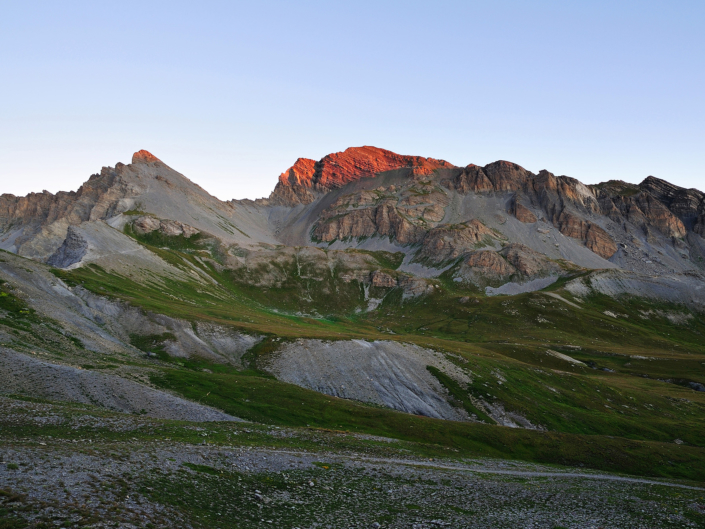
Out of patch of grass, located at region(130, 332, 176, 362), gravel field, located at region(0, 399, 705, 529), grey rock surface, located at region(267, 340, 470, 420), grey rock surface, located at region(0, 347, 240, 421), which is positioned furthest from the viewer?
patch of grass, located at region(130, 332, 176, 362)

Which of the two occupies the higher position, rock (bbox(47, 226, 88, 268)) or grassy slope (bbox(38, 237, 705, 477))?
rock (bbox(47, 226, 88, 268))

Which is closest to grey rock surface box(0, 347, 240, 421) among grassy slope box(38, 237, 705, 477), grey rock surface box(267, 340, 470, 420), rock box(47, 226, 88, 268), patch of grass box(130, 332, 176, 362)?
grassy slope box(38, 237, 705, 477)

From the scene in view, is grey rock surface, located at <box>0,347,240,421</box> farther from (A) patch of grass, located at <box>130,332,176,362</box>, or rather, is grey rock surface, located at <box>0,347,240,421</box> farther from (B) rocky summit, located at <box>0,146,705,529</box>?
(A) patch of grass, located at <box>130,332,176,362</box>

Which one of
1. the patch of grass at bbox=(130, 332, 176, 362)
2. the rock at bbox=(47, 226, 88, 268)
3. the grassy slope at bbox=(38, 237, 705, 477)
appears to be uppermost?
the rock at bbox=(47, 226, 88, 268)

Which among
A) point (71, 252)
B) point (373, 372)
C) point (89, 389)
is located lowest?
point (373, 372)

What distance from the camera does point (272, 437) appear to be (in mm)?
46594

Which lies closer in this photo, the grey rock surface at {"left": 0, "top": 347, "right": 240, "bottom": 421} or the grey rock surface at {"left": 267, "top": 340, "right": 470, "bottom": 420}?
the grey rock surface at {"left": 0, "top": 347, "right": 240, "bottom": 421}

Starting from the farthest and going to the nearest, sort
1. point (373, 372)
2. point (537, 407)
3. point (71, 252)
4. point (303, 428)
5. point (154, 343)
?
point (71, 252) < point (154, 343) < point (373, 372) < point (537, 407) < point (303, 428)

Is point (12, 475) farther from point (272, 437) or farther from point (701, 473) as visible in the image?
point (701, 473)

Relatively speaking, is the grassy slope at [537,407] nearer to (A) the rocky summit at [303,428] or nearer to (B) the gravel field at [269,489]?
(A) the rocky summit at [303,428]

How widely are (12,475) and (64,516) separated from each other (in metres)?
5.36

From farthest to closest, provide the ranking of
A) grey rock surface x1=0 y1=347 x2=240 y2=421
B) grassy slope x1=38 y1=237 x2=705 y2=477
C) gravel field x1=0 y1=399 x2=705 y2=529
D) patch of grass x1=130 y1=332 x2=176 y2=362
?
patch of grass x1=130 y1=332 x2=176 y2=362 → grassy slope x1=38 y1=237 x2=705 y2=477 → grey rock surface x1=0 y1=347 x2=240 y2=421 → gravel field x1=0 y1=399 x2=705 y2=529

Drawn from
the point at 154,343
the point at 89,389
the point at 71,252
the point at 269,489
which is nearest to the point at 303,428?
the point at 269,489

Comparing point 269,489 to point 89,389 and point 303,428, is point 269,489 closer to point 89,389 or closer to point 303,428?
point 303,428
